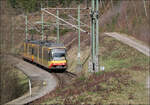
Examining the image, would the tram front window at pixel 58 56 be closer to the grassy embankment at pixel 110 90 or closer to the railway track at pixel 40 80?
the railway track at pixel 40 80

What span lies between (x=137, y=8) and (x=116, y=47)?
17.3 meters

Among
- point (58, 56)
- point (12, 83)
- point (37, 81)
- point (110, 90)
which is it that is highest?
point (58, 56)

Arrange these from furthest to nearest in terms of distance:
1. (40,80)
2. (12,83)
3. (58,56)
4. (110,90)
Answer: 1. (12,83)
2. (58,56)
3. (40,80)
4. (110,90)

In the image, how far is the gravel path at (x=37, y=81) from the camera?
24745 millimetres

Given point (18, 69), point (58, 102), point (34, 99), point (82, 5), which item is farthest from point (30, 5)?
point (58, 102)

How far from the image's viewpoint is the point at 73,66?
41.0 m

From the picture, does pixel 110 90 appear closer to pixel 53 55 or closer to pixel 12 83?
pixel 53 55

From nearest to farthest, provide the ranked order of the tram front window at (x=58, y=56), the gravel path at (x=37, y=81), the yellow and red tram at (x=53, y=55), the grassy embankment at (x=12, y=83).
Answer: the gravel path at (x=37, y=81), the grassy embankment at (x=12, y=83), the yellow and red tram at (x=53, y=55), the tram front window at (x=58, y=56)

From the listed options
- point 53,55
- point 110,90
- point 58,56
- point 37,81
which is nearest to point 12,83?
point 53,55

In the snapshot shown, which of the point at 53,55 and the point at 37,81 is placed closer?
the point at 37,81

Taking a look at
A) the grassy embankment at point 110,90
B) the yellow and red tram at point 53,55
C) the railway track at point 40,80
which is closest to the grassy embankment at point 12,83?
the railway track at point 40,80

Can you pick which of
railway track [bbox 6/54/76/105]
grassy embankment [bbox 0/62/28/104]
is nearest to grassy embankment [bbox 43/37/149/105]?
railway track [bbox 6/54/76/105]

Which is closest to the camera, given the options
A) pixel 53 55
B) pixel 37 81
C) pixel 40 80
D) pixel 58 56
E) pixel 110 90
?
pixel 110 90

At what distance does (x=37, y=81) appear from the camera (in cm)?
3281
